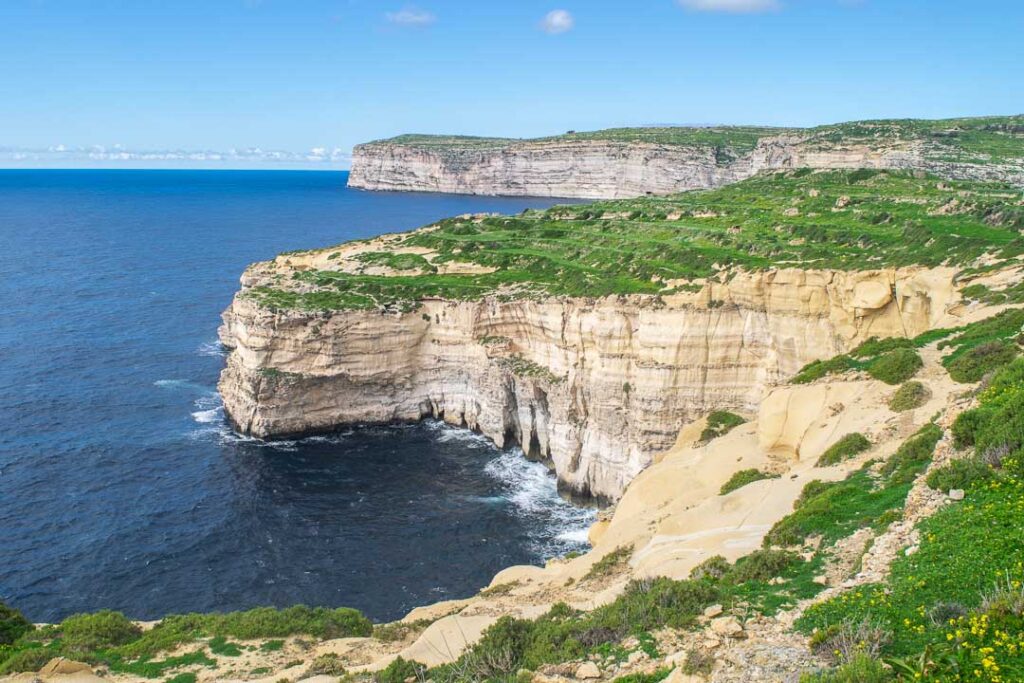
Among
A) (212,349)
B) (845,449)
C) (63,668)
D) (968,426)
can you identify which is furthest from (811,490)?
(212,349)

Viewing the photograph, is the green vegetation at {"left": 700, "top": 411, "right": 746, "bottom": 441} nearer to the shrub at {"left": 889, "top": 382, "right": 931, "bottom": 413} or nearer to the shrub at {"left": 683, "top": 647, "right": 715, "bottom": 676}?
the shrub at {"left": 889, "top": 382, "right": 931, "bottom": 413}

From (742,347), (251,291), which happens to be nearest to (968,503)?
(742,347)

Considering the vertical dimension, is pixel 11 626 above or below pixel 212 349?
below

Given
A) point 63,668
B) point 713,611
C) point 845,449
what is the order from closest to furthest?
point 713,611 < point 63,668 < point 845,449

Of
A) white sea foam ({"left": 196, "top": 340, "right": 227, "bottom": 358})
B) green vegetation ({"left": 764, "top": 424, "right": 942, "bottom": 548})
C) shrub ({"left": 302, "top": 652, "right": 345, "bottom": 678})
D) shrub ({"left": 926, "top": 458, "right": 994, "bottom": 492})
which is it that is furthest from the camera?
white sea foam ({"left": 196, "top": 340, "right": 227, "bottom": 358})

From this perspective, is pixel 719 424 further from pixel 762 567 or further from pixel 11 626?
pixel 11 626

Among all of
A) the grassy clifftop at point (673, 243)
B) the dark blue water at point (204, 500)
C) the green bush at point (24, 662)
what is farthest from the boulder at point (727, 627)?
the grassy clifftop at point (673, 243)

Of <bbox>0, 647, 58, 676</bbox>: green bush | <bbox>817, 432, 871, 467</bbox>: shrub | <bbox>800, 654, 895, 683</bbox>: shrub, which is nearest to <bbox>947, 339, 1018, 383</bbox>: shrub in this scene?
<bbox>817, 432, 871, 467</bbox>: shrub

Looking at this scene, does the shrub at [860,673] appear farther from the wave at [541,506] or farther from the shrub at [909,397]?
the wave at [541,506]
